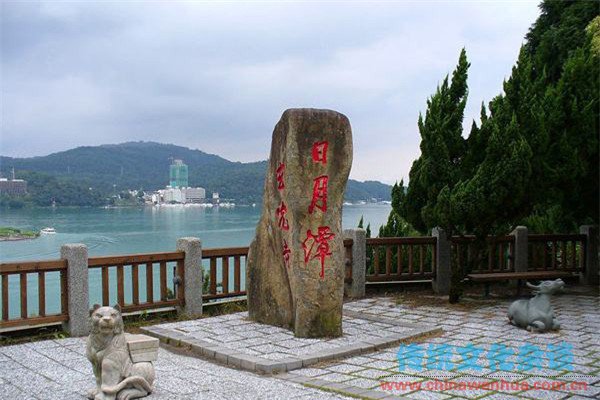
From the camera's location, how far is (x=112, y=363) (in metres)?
4.91

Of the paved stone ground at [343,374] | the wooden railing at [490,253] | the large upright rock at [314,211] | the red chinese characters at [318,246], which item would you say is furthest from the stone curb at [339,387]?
the wooden railing at [490,253]

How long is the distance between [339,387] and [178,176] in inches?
2727

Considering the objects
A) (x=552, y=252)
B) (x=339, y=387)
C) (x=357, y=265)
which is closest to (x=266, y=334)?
(x=339, y=387)

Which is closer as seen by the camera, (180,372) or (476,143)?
(180,372)

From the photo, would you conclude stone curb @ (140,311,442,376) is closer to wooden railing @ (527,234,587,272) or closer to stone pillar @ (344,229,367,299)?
stone pillar @ (344,229,367,299)

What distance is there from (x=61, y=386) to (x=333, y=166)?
13.0 feet

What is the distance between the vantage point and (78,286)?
24.8ft

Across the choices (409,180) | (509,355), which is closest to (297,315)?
(509,355)

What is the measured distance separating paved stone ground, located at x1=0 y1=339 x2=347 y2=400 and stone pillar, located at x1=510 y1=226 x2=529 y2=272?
744 cm

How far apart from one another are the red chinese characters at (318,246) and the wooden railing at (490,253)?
3.93m

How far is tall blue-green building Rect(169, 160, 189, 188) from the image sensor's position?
2773 inches

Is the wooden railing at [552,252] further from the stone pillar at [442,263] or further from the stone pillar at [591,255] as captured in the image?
the stone pillar at [442,263]

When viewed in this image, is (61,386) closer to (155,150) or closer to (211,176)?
(211,176)

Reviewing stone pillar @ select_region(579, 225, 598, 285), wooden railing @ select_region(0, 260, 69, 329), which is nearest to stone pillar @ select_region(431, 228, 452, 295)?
stone pillar @ select_region(579, 225, 598, 285)
